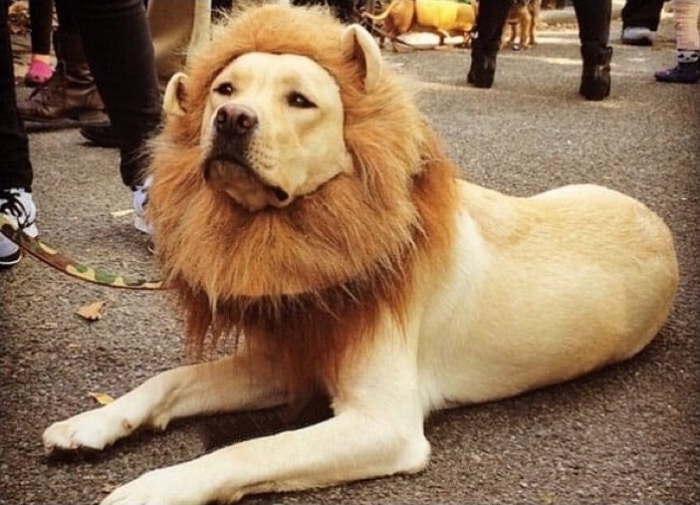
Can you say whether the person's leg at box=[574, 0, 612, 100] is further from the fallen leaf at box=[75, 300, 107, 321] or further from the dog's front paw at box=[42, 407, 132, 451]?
the dog's front paw at box=[42, 407, 132, 451]

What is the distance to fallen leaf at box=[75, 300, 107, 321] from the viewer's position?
2.35 meters

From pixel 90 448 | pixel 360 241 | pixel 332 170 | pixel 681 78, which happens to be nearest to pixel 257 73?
pixel 332 170

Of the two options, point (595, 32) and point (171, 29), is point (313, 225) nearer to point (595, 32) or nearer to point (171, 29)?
point (171, 29)

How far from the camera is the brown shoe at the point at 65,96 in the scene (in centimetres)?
424

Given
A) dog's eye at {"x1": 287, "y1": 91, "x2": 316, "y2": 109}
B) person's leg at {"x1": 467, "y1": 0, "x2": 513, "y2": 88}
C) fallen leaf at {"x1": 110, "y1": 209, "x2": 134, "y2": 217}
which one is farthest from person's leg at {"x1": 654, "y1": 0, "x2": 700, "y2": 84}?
dog's eye at {"x1": 287, "y1": 91, "x2": 316, "y2": 109}

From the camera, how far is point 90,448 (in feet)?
5.60

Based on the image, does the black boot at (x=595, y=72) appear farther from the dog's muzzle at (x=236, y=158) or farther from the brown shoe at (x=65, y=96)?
the dog's muzzle at (x=236, y=158)

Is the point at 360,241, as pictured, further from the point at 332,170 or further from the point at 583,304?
the point at 583,304

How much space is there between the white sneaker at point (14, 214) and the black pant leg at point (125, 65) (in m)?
0.28

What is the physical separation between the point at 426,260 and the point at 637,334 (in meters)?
0.61

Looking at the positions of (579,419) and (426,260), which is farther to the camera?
(579,419)

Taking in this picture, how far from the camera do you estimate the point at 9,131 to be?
8.47 feet

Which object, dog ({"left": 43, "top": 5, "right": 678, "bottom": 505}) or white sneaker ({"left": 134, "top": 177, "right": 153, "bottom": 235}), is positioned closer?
dog ({"left": 43, "top": 5, "right": 678, "bottom": 505})

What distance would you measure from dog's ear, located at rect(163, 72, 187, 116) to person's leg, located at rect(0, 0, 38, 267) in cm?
94
